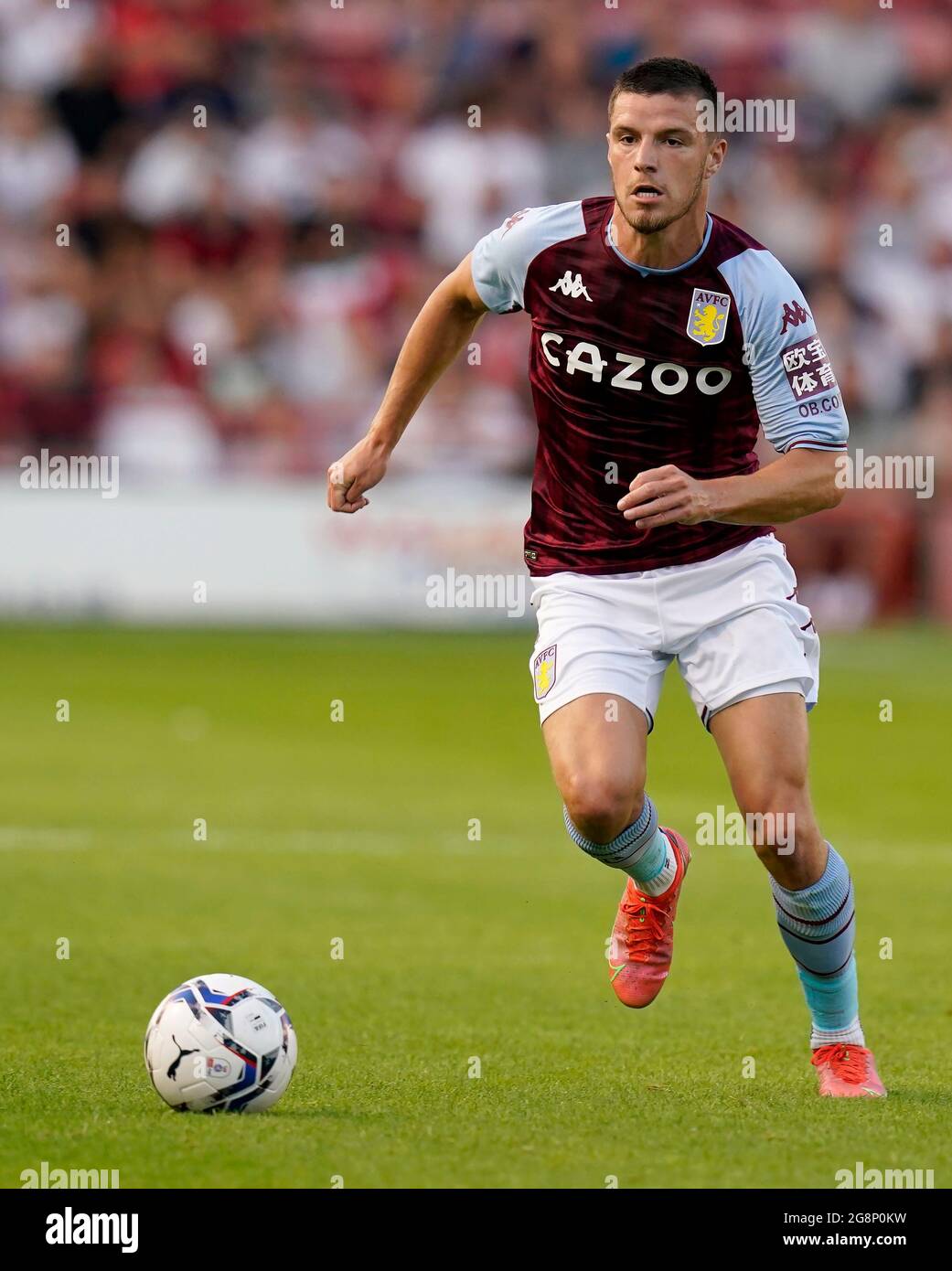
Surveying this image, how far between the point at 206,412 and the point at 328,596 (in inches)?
106

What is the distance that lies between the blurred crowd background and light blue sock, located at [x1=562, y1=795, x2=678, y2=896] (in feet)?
41.7

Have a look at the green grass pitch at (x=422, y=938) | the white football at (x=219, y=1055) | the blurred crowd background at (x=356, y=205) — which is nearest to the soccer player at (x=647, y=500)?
the green grass pitch at (x=422, y=938)

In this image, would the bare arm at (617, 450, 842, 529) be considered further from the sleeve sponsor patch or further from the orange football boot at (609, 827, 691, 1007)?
the orange football boot at (609, 827, 691, 1007)

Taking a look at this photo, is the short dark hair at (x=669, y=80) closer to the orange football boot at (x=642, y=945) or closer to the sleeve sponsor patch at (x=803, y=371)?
the sleeve sponsor patch at (x=803, y=371)

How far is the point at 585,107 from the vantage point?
22.3 meters

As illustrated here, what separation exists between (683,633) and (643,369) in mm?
732

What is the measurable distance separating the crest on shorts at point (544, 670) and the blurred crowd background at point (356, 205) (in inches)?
501

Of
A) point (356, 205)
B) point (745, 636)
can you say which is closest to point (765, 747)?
point (745, 636)

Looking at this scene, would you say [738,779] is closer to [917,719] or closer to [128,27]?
[917,719]

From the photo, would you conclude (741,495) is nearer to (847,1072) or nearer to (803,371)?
(803,371)

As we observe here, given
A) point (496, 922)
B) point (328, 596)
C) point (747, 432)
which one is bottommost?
point (496, 922)

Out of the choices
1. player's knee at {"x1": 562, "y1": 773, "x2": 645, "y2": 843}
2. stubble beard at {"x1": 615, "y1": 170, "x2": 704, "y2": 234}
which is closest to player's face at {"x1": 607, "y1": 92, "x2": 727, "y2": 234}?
stubble beard at {"x1": 615, "y1": 170, "x2": 704, "y2": 234}

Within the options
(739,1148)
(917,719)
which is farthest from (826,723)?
(739,1148)

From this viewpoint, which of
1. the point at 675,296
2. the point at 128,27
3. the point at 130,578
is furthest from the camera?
the point at 128,27
